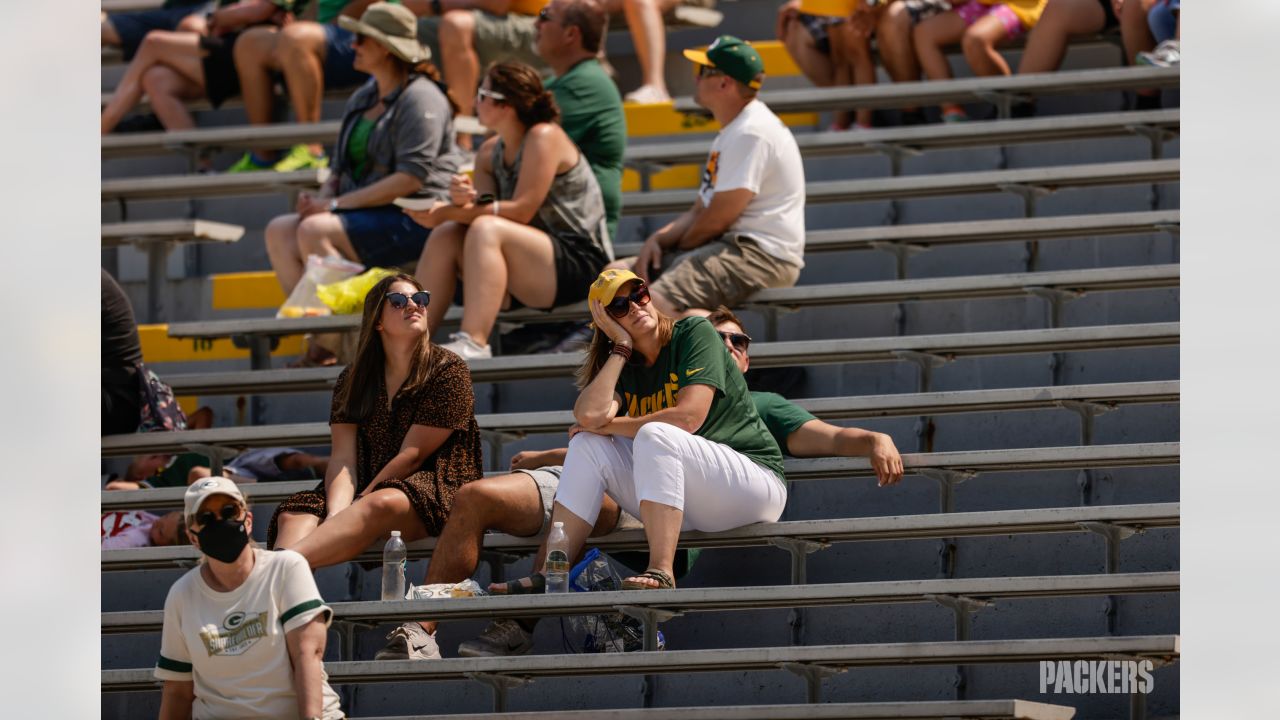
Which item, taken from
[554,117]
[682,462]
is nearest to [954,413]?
[682,462]

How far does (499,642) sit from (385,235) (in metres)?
2.25

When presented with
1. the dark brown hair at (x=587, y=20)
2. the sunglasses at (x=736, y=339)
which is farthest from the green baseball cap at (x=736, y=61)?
the sunglasses at (x=736, y=339)

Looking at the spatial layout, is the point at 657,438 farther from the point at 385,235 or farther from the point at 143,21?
the point at 143,21

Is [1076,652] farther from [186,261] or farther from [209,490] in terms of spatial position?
[186,261]

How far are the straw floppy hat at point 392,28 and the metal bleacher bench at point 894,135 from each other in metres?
0.88

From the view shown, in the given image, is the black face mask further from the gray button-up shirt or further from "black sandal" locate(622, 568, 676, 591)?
the gray button-up shirt

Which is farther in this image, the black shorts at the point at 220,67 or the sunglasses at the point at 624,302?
the black shorts at the point at 220,67

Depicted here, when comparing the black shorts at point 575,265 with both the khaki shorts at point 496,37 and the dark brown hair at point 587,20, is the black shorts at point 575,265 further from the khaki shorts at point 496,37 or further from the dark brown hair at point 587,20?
the khaki shorts at point 496,37

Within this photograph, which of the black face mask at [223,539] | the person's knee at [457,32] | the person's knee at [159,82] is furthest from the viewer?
the person's knee at [159,82]

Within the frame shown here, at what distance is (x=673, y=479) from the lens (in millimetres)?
5113

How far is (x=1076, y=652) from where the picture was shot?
477 cm

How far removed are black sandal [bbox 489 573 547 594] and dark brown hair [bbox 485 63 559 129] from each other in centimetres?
193

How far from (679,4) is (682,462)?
3.88 m

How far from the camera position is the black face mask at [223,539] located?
14.9 ft
